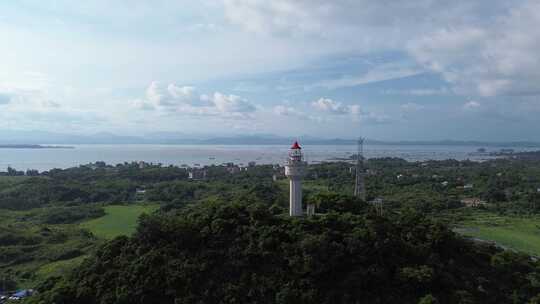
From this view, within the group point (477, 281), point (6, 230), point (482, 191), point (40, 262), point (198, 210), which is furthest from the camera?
point (482, 191)

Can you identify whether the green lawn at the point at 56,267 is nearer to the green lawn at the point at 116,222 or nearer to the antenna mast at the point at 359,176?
the green lawn at the point at 116,222

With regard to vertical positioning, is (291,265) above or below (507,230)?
above

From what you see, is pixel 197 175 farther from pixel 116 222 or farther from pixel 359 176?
pixel 359 176

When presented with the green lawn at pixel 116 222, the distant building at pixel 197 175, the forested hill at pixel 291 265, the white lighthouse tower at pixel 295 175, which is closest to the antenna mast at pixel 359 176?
the white lighthouse tower at pixel 295 175

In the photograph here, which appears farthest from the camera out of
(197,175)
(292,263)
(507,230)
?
(197,175)

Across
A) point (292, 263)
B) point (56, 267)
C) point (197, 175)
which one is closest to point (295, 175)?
point (292, 263)

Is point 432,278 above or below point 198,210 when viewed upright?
below

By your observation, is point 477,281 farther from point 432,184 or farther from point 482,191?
point 432,184

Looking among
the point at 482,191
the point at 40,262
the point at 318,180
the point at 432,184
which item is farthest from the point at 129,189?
the point at 482,191
